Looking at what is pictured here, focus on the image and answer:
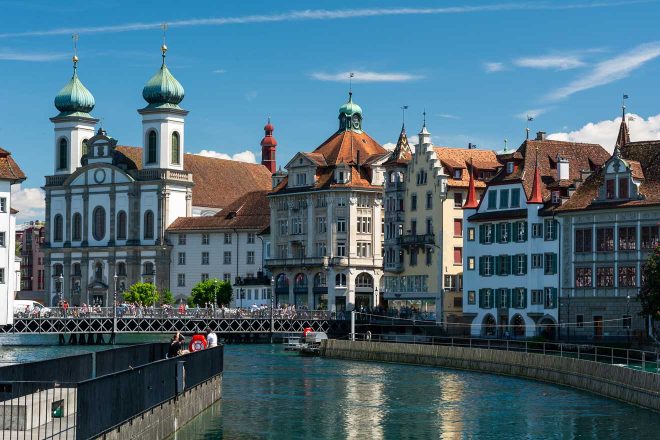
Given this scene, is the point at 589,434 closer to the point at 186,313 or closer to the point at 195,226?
the point at 186,313

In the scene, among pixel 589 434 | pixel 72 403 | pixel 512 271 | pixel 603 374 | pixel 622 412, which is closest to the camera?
pixel 72 403

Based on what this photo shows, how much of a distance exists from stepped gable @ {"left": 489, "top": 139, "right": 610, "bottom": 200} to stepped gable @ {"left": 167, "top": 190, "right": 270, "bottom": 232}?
58695 mm

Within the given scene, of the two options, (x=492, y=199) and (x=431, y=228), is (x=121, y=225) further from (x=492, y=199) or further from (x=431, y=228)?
(x=492, y=199)

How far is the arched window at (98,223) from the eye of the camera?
178m

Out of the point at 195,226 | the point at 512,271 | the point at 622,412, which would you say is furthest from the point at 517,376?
the point at 195,226

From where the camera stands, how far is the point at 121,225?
177000mm

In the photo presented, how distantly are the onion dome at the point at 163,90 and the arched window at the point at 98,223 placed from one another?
43.4 ft

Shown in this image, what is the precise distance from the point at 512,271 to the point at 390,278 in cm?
2450

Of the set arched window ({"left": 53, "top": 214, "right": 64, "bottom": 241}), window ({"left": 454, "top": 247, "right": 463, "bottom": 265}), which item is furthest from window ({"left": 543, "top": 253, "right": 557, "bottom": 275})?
arched window ({"left": 53, "top": 214, "right": 64, "bottom": 241})

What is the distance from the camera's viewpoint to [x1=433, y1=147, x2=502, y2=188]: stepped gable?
124m

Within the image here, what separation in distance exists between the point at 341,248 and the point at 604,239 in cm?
5258

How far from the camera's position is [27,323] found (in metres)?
122

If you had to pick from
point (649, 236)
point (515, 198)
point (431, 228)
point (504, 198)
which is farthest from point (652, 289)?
point (431, 228)

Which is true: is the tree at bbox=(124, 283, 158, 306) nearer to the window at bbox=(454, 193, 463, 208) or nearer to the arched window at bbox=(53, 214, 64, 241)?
the arched window at bbox=(53, 214, 64, 241)
